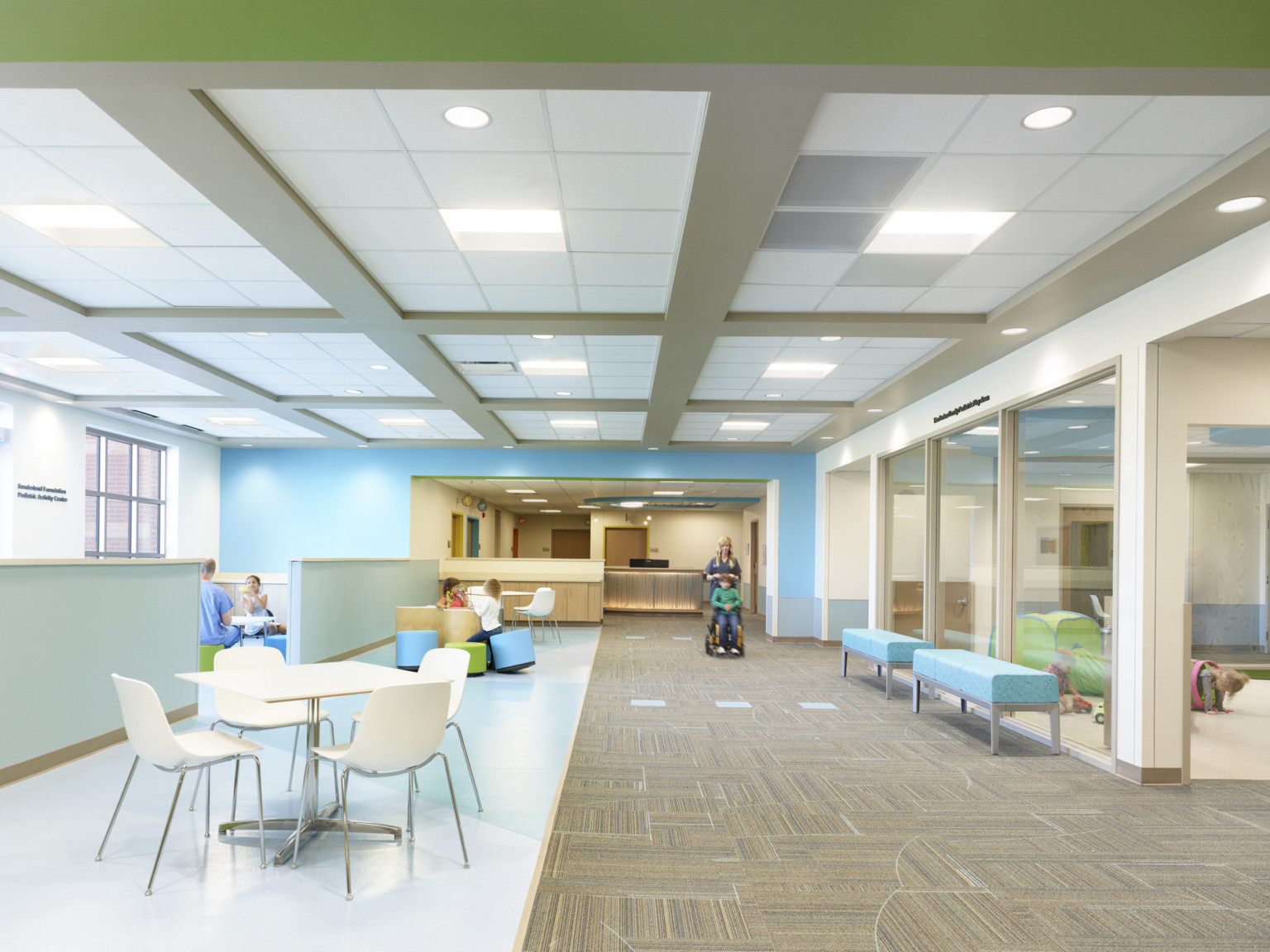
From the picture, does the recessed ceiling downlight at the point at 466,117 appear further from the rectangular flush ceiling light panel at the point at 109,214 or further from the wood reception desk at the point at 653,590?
the wood reception desk at the point at 653,590

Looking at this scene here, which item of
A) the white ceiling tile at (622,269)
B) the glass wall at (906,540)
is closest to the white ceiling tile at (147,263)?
the white ceiling tile at (622,269)

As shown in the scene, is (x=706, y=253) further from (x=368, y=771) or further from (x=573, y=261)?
(x=368, y=771)

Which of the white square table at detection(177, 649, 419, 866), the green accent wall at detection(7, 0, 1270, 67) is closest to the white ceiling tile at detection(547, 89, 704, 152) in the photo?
the green accent wall at detection(7, 0, 1270, 67)

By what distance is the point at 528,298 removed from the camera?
5.70m

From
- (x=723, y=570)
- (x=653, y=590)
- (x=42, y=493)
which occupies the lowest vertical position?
(x=653, y=590)

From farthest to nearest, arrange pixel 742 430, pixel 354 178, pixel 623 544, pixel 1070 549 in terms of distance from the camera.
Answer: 1. pixel 623 544
2. pixel 742 430
3. pixel 1070 549
4. pixel 354 178

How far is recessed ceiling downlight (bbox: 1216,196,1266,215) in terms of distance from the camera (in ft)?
12.3

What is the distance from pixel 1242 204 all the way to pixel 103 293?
274 inches

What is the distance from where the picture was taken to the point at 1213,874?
349cm

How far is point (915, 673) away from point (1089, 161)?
4.78m

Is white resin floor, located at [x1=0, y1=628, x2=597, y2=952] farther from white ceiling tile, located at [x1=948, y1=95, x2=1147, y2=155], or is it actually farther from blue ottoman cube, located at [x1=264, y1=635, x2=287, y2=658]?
blue ottoman cube, located at [x1=264, y1=635, x2=287, y2=658]

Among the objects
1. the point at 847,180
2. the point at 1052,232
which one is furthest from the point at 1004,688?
the point at 847,180

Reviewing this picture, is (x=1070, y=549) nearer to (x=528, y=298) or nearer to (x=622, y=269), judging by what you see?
(x=622, y=269)

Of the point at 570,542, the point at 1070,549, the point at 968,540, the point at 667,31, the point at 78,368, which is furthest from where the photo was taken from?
the point at 570,542
